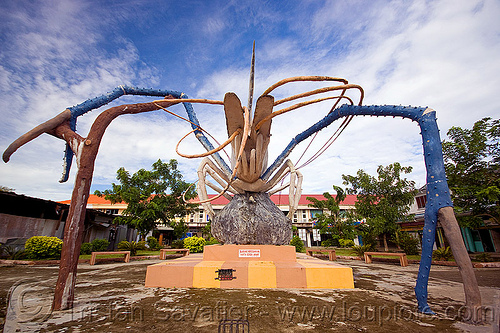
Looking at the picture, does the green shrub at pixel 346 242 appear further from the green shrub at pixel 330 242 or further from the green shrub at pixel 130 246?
the green shrub at pixel 130 246

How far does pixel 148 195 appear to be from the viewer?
22.0m

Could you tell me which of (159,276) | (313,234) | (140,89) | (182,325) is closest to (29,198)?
(140,89)

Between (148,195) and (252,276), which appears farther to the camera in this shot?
(148,195)

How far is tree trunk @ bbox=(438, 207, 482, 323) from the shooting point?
9.74ft

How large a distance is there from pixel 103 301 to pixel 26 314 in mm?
951

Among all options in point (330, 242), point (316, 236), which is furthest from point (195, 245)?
point (316, 236)

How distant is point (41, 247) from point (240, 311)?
44.5ft

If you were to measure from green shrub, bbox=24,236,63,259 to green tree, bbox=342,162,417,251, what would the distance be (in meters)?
21.0

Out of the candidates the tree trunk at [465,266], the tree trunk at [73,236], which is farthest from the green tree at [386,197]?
the tree trunk at [73,236]

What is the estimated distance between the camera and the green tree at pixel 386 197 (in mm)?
17797

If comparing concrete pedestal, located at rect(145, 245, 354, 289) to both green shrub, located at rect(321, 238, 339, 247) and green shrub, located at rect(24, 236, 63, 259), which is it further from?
green shrub, located at rect(321, 238, 339, 247)

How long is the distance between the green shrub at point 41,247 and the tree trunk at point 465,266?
16162 mm

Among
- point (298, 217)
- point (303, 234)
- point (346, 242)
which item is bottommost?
point (346, 242)

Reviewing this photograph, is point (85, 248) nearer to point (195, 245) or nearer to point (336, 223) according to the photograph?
point (195, 245)
